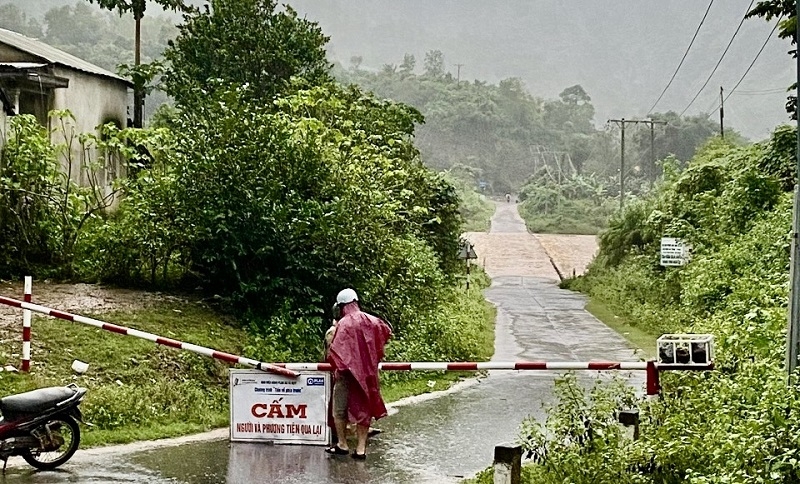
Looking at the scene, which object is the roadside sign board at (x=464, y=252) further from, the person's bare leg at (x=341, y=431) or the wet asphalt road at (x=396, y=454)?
the person's bare leg at (x=341, y=431)

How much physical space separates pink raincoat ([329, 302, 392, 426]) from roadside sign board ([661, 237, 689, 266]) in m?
26.4

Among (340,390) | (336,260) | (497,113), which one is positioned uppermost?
(497,113)

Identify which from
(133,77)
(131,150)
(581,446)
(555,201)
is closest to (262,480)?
(581,446)

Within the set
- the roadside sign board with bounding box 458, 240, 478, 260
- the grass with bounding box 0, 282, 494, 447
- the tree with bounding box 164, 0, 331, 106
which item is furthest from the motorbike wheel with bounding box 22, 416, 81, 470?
the roadside sign board with bounding box 458, 240, 478, 260

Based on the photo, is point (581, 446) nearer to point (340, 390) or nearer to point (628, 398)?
point (628, 398)

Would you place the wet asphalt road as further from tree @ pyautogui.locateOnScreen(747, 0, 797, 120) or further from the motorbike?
tree @ pyautogui.locateOnScreen(747, 0, 797, 120)

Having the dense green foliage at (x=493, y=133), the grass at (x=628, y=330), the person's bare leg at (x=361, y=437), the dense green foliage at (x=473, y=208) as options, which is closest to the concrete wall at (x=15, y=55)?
the grass at (x=628, y=330)

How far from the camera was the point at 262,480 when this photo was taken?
9625mm

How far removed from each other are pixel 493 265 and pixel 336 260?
52.4 m

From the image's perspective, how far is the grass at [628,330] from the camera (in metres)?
26.6

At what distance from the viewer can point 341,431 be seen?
35.4 feet

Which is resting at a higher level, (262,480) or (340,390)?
(340,390)

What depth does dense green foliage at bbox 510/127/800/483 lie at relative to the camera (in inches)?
303

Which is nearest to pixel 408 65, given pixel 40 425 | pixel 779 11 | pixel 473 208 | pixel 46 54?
pixel 473 208
